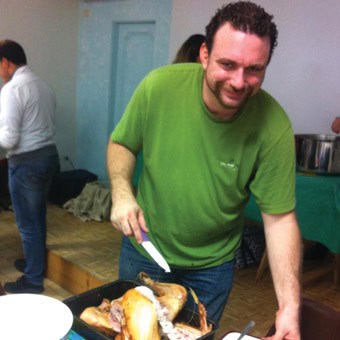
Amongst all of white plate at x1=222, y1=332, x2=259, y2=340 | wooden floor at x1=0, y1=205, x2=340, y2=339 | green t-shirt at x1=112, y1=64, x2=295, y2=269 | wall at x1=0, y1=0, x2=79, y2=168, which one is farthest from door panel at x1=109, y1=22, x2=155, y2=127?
white plate at x1=222, y1=332, x2=259, y2=340

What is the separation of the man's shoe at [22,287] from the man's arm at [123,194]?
1.88m

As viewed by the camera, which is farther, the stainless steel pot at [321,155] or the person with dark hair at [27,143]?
the stainless steel pot at [321,155]

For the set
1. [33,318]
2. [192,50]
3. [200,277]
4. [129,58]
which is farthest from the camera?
[129,58]

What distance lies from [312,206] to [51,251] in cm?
184

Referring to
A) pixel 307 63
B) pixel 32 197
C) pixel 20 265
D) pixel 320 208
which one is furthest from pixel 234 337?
pixel 307 63

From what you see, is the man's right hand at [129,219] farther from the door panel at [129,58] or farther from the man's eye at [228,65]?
the door panel at [129,58]

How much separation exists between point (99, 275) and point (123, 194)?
1990 millimetres

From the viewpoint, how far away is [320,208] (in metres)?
2.71

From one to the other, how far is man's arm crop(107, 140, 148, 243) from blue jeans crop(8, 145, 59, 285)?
151 cm

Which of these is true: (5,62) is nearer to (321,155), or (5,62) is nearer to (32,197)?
(32,197)

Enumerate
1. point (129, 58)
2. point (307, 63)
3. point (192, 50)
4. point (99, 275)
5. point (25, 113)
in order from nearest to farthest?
point (192, 50) → point (25, 113) → point (99, 275) → point (307, 63) → point (129, 58)

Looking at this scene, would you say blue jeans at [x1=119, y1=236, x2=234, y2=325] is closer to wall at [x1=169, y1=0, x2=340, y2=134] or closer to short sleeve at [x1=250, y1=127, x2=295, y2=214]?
short sleeve at [x1=250, y1=127, x2=295, y2=214]

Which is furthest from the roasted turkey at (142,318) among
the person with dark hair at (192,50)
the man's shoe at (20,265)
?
the man's shoe at (20,265)

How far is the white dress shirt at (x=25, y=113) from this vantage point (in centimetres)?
257
